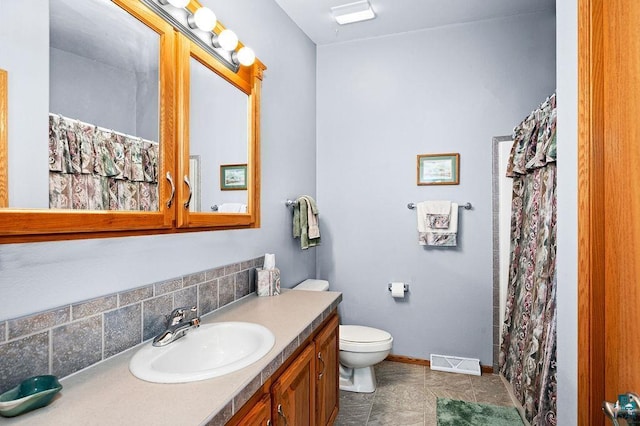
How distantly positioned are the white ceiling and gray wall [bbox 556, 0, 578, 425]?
4.90ft

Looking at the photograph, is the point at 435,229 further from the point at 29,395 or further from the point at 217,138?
the point at 29,395

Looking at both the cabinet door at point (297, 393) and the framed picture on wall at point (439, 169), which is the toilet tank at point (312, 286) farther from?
the framed picture on wall at point (439, 169)

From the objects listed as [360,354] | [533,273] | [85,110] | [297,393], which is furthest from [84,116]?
[533,273]

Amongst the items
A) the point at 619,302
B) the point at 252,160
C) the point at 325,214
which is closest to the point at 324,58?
the point at 325,214

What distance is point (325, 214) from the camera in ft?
10.2

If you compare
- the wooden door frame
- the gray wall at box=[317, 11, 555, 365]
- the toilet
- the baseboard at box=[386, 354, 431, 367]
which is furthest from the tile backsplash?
the baseboard at box=[386, 354, 431, 367]

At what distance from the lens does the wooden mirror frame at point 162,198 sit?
0.81m

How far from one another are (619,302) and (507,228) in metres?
1.89

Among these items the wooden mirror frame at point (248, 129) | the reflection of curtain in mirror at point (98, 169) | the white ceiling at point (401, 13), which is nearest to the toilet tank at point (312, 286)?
the wooden mirror frame at point (248, 129)

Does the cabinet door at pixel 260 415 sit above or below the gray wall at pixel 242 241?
below

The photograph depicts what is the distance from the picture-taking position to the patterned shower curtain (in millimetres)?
1701

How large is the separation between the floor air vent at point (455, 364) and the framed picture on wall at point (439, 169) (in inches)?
55.6

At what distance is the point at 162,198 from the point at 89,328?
1.53ft

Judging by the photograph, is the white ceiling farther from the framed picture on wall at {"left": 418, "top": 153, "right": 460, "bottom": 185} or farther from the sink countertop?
the sink countertop
